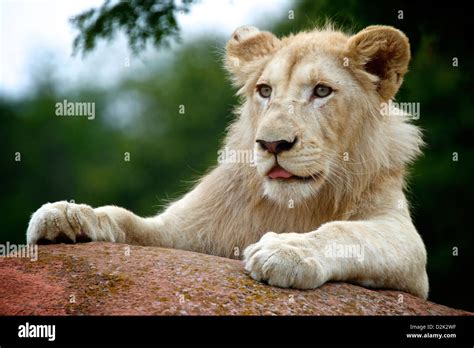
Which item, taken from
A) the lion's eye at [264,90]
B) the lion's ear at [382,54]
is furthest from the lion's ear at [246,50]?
the lion's ear at [382,54]

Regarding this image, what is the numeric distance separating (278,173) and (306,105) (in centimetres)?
54

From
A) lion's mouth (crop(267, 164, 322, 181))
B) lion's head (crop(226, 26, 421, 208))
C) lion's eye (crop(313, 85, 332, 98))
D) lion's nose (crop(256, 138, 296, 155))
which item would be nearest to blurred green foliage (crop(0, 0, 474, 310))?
lion's head (crop(226, 26, 421, 208))

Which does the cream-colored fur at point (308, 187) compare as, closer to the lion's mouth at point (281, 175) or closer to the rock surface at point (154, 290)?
the lion's mouth at point (281, 175)

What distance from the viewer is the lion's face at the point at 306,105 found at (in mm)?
5625

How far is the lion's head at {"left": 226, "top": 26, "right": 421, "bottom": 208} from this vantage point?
566 cm

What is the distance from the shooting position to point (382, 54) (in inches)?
245

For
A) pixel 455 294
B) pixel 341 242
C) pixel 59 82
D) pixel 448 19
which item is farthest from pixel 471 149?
pixel 59 82

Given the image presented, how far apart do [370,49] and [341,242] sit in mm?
1470

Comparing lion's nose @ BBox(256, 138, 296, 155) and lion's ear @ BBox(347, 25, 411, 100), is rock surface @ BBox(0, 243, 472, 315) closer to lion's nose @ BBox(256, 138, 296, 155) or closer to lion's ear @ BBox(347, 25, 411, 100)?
lion's nose @ BBox(256, 138, 296, 155)

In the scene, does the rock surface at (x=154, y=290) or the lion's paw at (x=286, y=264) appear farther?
the lion's paw at (x=286, y=264)

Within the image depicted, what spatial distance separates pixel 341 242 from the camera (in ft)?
17.7

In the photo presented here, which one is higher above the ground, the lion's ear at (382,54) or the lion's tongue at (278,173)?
the lion's ear at (382,54)

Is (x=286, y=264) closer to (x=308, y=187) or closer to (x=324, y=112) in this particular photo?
(x=308, y=187)
